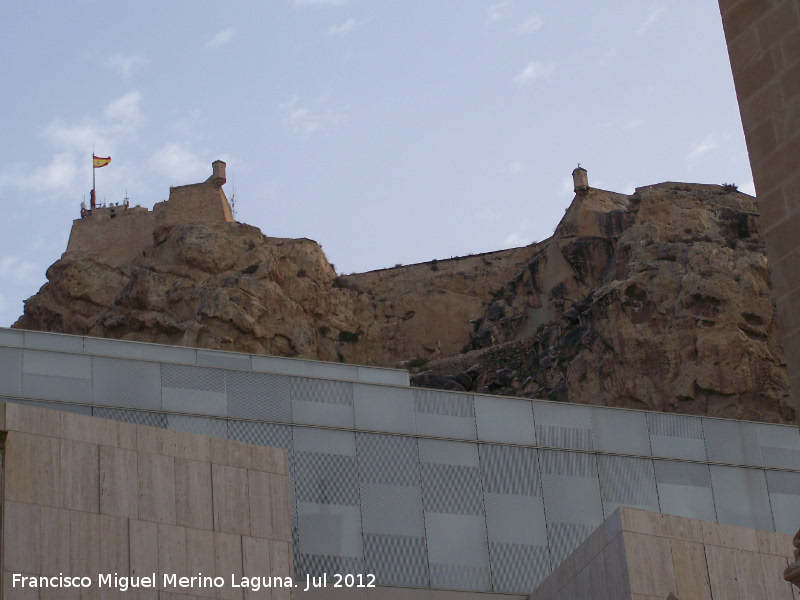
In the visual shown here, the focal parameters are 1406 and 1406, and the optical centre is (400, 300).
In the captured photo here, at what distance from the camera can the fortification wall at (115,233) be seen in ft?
219

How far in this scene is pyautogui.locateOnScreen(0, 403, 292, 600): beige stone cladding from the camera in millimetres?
19031

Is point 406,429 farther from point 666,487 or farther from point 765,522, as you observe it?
point 765,522

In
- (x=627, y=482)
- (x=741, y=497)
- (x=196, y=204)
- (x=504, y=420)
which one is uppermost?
(x=196, y=204)

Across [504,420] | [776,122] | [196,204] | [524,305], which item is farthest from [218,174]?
[776,122]

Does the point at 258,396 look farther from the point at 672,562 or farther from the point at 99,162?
the point at 99,162

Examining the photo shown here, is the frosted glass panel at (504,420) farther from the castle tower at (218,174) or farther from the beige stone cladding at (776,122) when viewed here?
the castle tower at (218,174)

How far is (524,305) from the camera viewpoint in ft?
206

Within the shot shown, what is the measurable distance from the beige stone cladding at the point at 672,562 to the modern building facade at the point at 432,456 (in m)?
3.92

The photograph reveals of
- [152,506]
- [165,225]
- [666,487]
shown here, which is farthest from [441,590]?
[165,225]

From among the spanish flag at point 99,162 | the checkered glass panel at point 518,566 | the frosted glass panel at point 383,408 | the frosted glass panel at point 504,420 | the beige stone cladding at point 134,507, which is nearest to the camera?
the beige stone cladding at point 134,507

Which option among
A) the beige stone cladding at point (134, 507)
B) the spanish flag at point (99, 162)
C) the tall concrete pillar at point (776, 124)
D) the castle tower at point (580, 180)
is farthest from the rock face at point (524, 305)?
the tall concrete pillar at point (776, 124)

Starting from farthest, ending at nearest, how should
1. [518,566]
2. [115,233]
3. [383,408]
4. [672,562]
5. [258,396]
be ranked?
[115,233]
[383,408]
[258,396]
[518,566]
[672,562]

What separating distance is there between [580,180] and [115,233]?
22322 millimetres

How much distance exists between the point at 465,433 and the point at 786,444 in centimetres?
761
